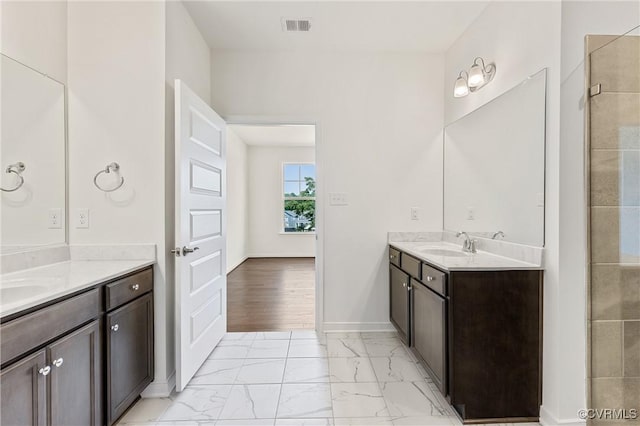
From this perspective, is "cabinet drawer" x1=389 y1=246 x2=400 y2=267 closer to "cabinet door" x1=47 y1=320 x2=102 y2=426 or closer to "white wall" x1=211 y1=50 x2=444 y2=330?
"white wall" x1=211 y1=50 x2=444 y2=330

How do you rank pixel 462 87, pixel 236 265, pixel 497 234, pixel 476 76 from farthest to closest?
pixel 236 265 < pixel 462 87 < pixel 476 76 < pixel 497 234

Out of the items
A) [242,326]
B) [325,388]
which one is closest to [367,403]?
[325,388]

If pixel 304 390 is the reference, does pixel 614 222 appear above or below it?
above

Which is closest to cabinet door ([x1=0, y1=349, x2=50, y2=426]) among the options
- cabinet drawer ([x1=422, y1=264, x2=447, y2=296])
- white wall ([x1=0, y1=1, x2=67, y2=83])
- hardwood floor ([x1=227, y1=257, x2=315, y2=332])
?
white wall ([x1=0, y1=1, x2=67, y2=83])

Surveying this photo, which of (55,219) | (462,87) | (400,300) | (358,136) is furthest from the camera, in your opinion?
(358,136)

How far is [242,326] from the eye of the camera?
3252mm

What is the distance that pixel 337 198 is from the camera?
3.05m

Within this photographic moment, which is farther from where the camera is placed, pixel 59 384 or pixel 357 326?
pixel 357 326

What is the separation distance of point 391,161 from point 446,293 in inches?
60.9

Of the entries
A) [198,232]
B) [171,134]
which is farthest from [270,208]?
[171,134]

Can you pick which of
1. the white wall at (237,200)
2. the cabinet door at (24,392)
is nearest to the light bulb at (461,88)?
the cabinet door at (24,392)

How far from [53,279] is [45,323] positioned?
379 millimetres

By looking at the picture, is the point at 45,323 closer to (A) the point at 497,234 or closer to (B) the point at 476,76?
(A) the point at 497,234

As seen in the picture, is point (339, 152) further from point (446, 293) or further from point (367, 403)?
point (367, 403)
